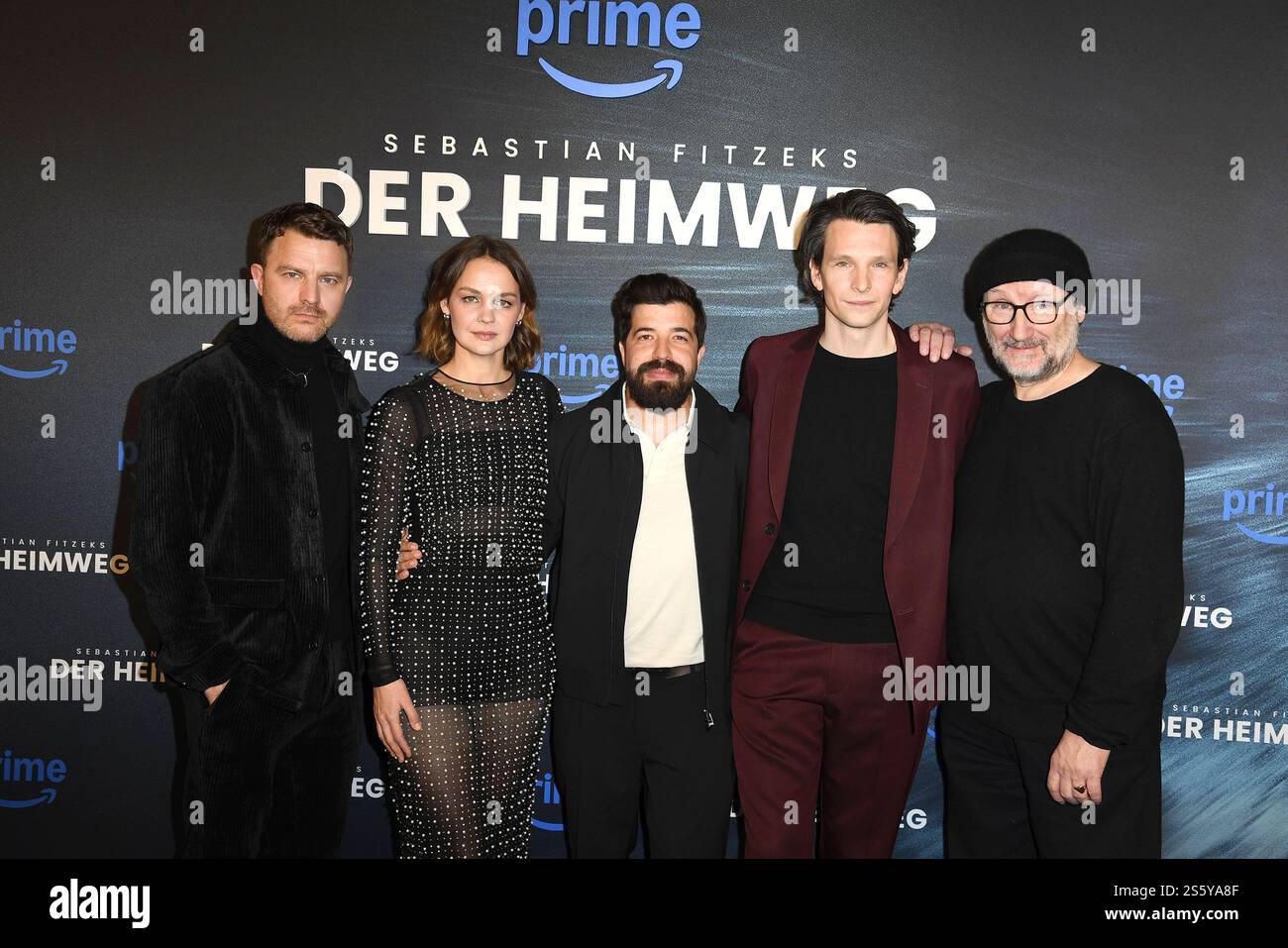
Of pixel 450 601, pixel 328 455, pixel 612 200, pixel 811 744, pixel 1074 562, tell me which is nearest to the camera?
pixel 1074 562

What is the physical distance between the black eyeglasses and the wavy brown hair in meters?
1.45

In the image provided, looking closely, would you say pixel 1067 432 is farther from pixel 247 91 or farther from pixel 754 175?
pixel 247 91

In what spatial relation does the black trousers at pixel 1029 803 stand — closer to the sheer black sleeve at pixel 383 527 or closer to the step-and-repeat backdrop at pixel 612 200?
the step-and-repeat backdrop at pixel 612 200

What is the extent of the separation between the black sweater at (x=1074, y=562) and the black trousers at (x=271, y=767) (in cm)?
192

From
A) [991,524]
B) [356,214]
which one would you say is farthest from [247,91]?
[991,524]

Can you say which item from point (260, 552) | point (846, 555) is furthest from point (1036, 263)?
point (260, 552)

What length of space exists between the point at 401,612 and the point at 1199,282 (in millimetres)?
3335

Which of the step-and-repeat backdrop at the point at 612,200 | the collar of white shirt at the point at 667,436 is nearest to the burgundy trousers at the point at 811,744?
the collar of white shirt at the point at 667,436

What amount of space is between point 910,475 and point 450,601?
4.74 ft

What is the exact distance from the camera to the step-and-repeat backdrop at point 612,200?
363cm

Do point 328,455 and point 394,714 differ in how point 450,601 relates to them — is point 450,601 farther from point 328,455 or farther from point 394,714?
point 328,455

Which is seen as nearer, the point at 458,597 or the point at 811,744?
the point at 458,597

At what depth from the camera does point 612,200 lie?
12.1 ft

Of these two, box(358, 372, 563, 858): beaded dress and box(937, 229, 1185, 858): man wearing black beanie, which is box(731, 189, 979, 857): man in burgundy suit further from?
box(358, 372, 563, 858): beaded dress
